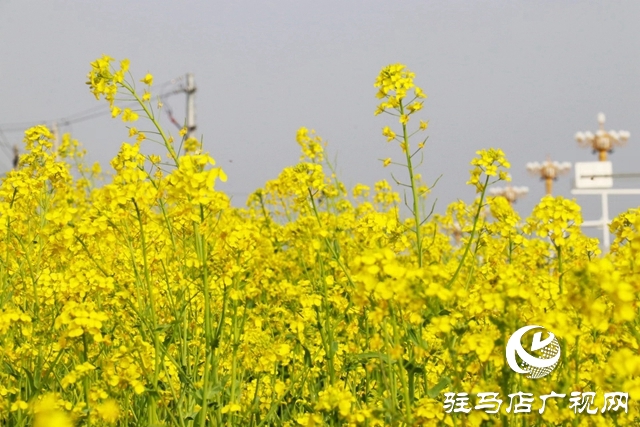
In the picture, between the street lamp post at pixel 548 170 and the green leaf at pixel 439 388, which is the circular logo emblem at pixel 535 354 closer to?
the green leaf at pixel 439 388

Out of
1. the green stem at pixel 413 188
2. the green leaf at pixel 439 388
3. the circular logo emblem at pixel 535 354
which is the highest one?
the green stem at pixel 413 188

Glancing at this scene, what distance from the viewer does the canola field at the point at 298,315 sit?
186 cm

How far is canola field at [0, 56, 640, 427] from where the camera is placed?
186 cm

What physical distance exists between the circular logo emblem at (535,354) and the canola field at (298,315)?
0.10 ft

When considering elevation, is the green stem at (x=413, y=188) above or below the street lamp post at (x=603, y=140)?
below

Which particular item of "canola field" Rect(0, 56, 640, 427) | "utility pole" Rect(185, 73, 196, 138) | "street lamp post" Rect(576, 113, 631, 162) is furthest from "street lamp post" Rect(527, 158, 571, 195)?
"canola field" Rect(0, 56, 640, 427)

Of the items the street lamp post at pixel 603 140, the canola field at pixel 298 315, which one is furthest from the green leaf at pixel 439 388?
the street lamp post at pixel 603 140

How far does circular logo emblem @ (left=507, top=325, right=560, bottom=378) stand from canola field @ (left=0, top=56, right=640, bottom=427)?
3 centimetres

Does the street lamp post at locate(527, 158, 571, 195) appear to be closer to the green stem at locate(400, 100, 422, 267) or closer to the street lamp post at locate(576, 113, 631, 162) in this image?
the street lamp post at locate(576, 113, 631, 162)

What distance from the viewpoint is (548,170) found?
58.2ft

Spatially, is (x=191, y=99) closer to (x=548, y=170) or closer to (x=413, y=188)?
(x=548, y=170)

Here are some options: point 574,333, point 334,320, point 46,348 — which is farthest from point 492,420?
point 46,348

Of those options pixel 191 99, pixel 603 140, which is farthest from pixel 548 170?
pixel 191 99

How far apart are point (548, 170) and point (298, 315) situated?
1537cm
